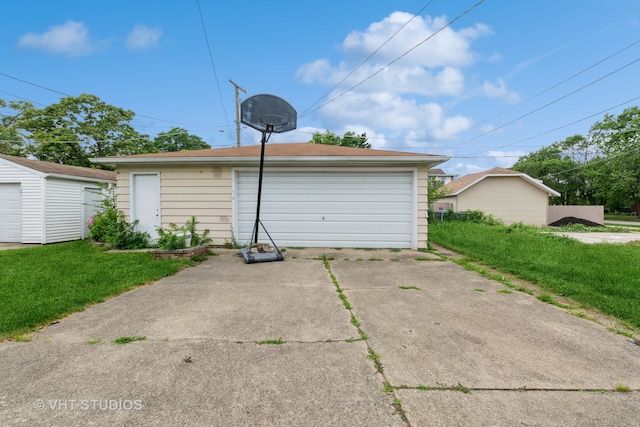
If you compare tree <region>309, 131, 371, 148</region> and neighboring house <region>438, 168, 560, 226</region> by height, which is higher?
tree <region>309, 131, 371, 148</region>

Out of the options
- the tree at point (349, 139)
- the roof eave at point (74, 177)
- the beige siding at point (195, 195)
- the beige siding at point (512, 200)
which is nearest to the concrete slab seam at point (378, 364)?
the beige siding at point (195, 195)

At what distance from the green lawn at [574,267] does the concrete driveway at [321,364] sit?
29.8 inches

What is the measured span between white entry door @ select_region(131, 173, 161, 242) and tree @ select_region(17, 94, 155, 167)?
60.3 ft

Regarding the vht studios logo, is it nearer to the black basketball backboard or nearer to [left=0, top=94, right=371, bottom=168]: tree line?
the black basketball backboard

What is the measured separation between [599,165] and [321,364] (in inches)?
1725

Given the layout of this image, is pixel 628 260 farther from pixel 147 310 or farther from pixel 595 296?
pixel 147 310

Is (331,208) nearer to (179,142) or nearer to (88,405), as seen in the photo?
(88,405)

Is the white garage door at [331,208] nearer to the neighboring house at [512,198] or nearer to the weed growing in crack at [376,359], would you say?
the weed growing in crack at [376,359]

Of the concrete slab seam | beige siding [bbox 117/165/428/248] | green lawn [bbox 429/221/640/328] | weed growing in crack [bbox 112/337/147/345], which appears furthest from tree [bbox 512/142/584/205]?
weed growing in crack [bbox 112/337/147/345]

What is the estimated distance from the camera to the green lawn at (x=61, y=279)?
3104 millimetres

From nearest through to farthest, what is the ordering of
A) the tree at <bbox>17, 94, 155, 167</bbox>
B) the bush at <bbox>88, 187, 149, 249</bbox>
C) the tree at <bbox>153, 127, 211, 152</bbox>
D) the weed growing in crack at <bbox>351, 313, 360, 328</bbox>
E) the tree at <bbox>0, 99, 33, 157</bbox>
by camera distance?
1. the weed growing in crack at <bbox>351, 313, 360, 328</bbox>
2. the bush at <bbox>88, 187, 149, 249</bbox>
3. the tree at <bbox>17, 94, 155, 167</bbox>
4. the tree at <bbox>0, 99, 33, 157</bbox>
5. the tree at <bbox>153, 127, 211, 152</bbox>

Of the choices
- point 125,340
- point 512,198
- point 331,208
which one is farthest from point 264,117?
point 512,198

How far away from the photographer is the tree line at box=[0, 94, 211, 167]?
2111 centimetres

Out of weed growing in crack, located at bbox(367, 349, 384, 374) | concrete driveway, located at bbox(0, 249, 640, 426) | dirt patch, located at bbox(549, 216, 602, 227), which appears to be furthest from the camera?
dirt patch, located at bbox(549, 216, 602, 227)
